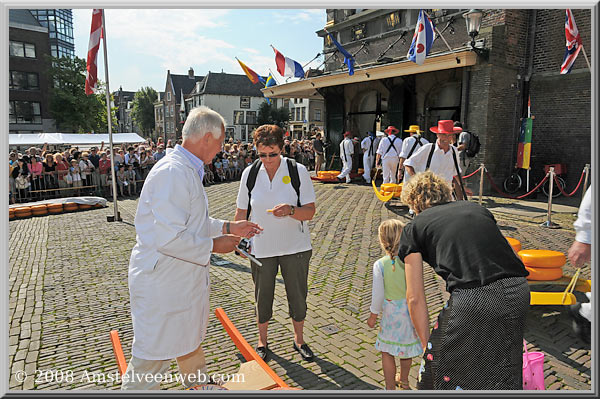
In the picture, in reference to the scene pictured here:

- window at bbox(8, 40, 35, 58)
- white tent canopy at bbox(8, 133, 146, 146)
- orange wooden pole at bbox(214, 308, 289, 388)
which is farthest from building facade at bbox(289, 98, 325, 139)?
orange wooden pole at bbox(214, 308, 289, 388)

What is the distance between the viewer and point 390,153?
12328 millimetres

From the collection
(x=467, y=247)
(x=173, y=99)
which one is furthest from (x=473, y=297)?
(x=173, y=99)

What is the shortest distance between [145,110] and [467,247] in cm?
7162

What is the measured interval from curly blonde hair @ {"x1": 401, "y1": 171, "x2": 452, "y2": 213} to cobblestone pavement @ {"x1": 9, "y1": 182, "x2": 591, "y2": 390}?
1.44m

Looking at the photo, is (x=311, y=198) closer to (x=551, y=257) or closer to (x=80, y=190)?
(x=551, y=257)

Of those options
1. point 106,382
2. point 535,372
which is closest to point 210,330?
point 106,382

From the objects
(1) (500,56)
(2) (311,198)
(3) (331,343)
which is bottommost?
(3) (331,343)

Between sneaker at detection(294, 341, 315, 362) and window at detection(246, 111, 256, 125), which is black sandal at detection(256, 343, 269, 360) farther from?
window at detection(246, 111, 256, 125)

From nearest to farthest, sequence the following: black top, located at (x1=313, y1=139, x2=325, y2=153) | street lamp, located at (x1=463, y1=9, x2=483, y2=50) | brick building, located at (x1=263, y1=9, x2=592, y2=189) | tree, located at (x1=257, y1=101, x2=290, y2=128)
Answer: street lamp, located at (x1=463, y1=9, x2=483, y2=50) → brick building, located at (x1=263, y1=9, x2=592, y2=189) → black top, located at (x1=313, y1=139, x2=325, y2=153) → tree, located at (x1=257, y1=101, x2=290, y2=128)

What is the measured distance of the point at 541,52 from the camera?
482 inches

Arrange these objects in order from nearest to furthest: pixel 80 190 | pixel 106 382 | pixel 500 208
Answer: pixel 106 382 < pixel 500 208 < pixel 80 190

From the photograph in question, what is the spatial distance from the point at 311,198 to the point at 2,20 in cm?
251

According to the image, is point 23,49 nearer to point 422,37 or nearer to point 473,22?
point 422,37

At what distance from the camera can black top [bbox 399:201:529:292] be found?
2094mm
